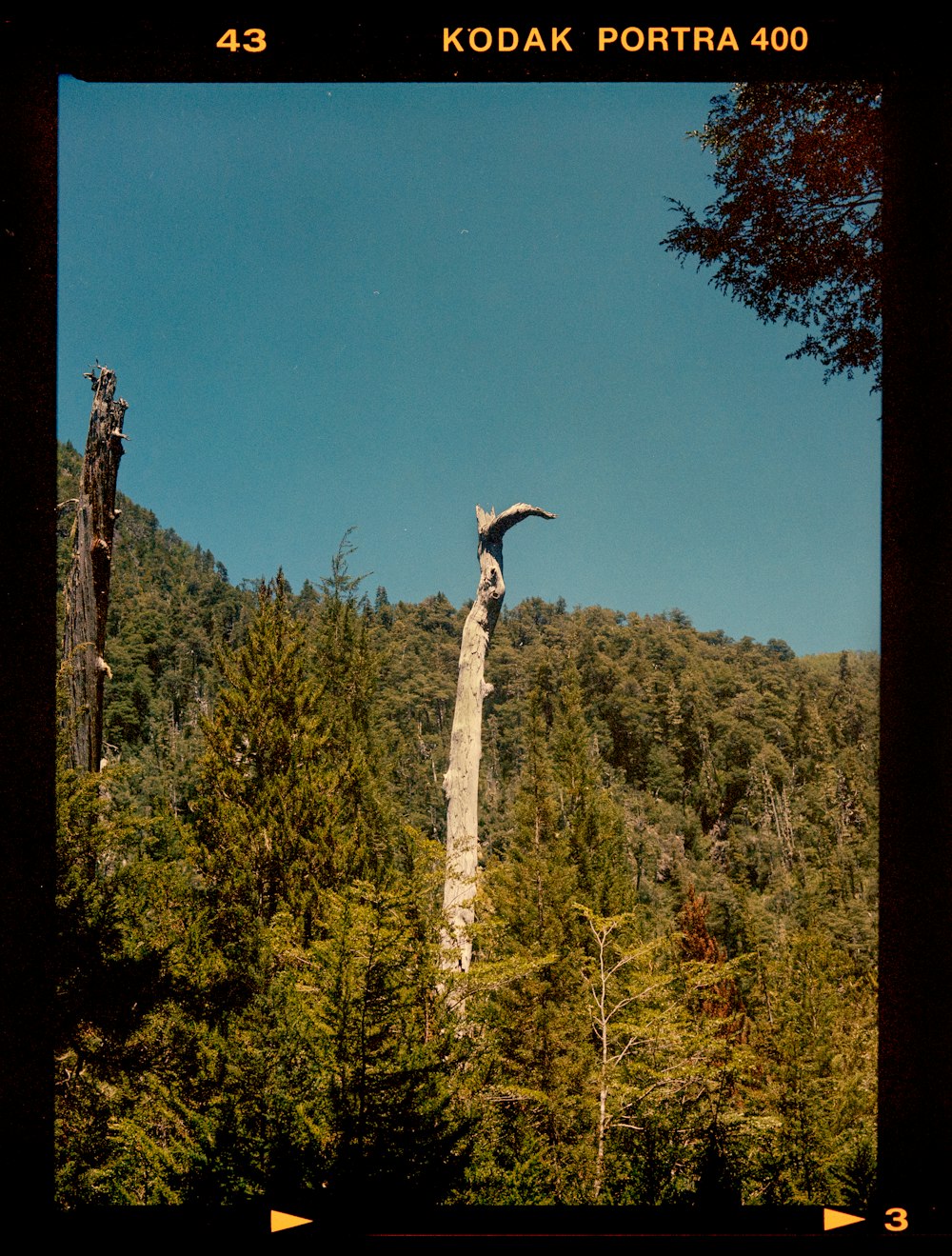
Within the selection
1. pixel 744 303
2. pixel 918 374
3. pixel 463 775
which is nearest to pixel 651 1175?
pixel 463 775

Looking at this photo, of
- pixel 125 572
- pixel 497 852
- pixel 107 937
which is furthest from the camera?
pixel 497 852

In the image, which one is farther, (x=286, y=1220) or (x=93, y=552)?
(x=93, y=552)

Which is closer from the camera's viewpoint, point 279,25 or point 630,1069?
point 279,25

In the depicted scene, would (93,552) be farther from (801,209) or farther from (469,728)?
(801,209)

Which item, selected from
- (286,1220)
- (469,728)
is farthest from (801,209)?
(286,1220)

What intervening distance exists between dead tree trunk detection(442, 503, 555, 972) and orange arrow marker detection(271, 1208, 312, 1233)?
4.97 ft

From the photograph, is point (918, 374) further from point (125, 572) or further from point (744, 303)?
point (125, 572)

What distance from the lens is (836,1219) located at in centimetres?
159

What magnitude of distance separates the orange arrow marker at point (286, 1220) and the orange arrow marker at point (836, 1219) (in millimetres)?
1304

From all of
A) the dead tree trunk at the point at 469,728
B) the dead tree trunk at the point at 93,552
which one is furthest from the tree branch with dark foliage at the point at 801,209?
the dead tree trunk at the point at 93,552

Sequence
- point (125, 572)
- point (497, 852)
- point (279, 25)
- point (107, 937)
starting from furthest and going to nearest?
point (497, 852) < point (125, 572) < point (107, 937) < point (279, 25)

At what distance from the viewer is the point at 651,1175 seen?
2.13 metres

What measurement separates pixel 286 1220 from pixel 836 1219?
1397 millimetres

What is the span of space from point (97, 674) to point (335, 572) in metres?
1.29
